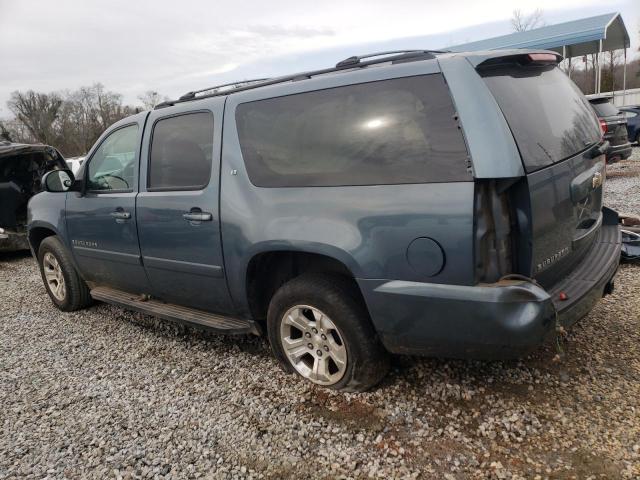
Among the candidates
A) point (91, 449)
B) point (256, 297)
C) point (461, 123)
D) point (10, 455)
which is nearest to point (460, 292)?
point (461, 123)

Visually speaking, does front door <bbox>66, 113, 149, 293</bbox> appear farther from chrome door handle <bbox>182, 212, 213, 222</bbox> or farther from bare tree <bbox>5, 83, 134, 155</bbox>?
bare tree <bbox>5, 83, 134, 155</bbox>

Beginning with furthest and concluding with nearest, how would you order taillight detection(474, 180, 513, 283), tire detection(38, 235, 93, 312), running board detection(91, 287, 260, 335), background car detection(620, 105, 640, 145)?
1. background car detection(620, 105, 640, 145)
2. tire detection(38, 235, 93, 312)
3. running board detection(91, 287, 260, 335)
4. taillight detection(474, 180, 513, 283)

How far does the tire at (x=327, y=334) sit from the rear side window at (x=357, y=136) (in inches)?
24.5

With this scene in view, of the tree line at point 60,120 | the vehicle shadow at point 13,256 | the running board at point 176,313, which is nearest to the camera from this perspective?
the running board at point 176,313

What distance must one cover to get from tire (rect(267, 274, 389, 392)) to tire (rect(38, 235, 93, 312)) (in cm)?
269

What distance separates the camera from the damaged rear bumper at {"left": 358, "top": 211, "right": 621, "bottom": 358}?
221cm

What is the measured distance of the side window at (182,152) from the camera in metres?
3.31

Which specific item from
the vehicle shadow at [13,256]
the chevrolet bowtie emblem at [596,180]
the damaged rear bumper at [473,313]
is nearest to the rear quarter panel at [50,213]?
the damaged rear bumper at [473,313]

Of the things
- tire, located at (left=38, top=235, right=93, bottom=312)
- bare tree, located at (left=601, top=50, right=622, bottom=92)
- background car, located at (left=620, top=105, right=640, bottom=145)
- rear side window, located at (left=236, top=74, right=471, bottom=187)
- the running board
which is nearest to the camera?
rear side window, located at (left=236, top=74, right=471, bottom=187)

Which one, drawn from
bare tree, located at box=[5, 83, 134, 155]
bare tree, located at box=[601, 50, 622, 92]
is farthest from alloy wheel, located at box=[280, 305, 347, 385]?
bare tree, located at box=[5, 83, 134, 155]

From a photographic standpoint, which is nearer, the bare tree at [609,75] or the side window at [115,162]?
the side window at [115,162]

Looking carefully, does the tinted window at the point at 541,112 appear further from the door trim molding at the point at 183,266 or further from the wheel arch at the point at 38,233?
the wheel arch at the point at 38,233

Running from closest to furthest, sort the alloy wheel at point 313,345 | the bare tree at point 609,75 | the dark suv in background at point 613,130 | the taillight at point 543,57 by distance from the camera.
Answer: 1. the taillight at point 543,57
2. the alloy wheel at point 313,345
3. the dark suv in background at point 613,130
4. the bare tree at point 609,75

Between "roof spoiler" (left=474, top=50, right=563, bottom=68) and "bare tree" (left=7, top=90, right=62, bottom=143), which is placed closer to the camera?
"roof spoiler" (left=474, top=50, right=563, bottom=68)
